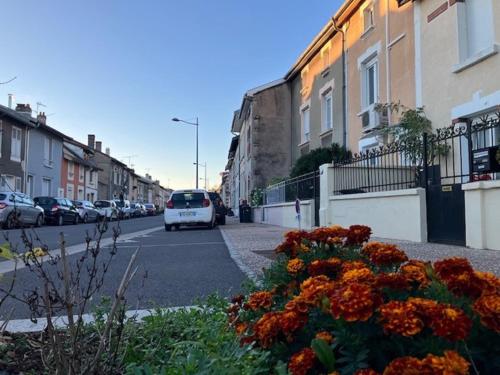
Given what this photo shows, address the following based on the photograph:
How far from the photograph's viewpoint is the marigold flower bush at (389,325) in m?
1.59

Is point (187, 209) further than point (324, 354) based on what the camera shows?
Yes

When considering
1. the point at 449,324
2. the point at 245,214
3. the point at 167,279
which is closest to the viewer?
the point at 449,324

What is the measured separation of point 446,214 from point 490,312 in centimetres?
757

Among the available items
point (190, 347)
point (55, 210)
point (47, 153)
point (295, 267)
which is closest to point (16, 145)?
point (47, 153)

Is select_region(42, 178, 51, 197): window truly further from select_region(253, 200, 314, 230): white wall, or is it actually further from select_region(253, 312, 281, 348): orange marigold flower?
select_region(253, 312, 281, 348): orange marigold flower

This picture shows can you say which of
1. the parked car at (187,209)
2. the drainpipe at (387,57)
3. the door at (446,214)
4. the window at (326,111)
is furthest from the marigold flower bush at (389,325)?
the window at (326,111)

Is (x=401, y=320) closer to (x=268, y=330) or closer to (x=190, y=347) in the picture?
(x=268, y=330)

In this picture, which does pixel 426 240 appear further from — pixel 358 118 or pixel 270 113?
pixel 270 113

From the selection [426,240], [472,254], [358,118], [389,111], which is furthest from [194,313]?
[358,118]

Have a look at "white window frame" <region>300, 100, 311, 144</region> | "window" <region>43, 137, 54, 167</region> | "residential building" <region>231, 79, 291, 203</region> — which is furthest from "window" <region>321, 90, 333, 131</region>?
"window" <region>43, 137, 54, 167</region>

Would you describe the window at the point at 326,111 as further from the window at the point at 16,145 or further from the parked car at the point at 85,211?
the window at the point at 16,145

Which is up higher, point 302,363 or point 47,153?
point 47,153

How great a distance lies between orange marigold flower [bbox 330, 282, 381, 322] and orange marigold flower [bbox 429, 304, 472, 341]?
0.22 m

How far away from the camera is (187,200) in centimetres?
1841
